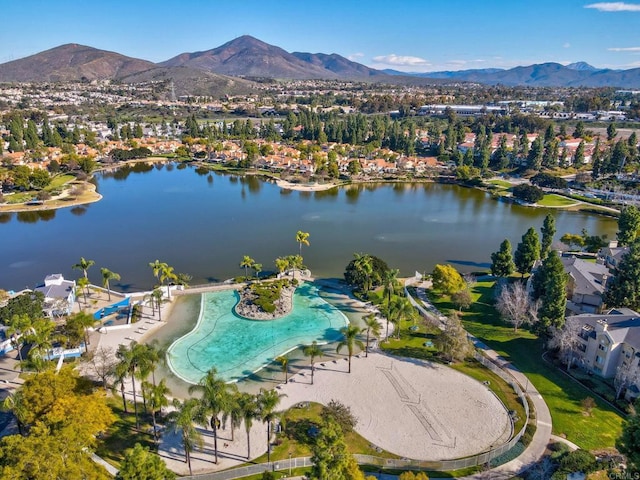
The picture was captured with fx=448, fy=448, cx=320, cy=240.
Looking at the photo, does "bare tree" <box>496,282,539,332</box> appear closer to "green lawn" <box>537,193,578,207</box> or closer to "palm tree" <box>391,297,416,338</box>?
"palm tree" <box>391,297,416,338</box>

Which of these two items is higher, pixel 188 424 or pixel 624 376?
pixel 188 424

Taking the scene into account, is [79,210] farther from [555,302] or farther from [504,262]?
[555,302]

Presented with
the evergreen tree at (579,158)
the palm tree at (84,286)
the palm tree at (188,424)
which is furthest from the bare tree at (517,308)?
the evergreen tree at (579,158)

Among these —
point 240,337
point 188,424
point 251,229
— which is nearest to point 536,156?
point 251,229

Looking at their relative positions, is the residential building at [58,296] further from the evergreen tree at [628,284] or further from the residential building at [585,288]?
the evergreen tree at [628,284]

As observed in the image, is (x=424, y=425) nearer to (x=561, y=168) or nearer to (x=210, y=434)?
(x=210, y=434)

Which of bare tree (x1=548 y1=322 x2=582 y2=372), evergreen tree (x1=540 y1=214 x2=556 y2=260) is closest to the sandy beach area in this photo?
bare tree (x1=548 y1=322 x2=582 y2=372)
